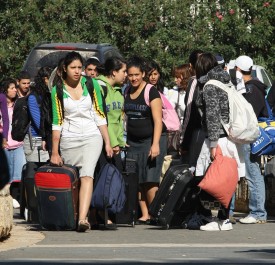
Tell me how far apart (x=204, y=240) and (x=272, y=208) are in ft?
11.5

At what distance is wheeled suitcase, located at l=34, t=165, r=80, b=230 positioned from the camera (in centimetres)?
1388

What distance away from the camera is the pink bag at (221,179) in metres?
14.1

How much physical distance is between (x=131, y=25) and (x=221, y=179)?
48.0 ft

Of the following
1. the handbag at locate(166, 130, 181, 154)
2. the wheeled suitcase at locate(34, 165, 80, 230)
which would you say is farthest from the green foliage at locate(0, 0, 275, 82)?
the wheeled suitcase at locate(34, 165, 80, 230)

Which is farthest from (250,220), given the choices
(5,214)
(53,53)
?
(53,53)

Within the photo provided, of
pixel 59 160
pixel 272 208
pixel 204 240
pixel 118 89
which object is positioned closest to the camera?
pixel 204 240

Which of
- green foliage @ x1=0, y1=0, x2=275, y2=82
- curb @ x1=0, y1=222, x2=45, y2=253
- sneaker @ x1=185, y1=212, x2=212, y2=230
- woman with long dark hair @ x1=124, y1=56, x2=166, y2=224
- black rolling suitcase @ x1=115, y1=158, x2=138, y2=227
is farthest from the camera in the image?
green foliage @ x1=0, y1=0, x2=275, y2=82

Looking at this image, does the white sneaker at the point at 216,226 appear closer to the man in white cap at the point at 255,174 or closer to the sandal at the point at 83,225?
the man in white cap at the point at 255,174

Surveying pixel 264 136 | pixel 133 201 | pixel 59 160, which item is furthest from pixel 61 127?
pixel 264 136

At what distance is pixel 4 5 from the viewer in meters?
28.7

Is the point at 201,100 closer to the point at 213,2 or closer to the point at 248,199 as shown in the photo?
the point at 248,199

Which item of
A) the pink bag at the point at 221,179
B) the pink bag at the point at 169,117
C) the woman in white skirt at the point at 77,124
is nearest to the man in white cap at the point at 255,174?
the pink bag at the point at 169,117

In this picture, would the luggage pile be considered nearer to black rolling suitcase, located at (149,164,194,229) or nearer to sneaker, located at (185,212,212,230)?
black rolling suitcase, located at (149,164,194,229)

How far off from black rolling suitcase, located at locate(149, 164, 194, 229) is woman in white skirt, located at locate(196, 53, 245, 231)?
17cm
